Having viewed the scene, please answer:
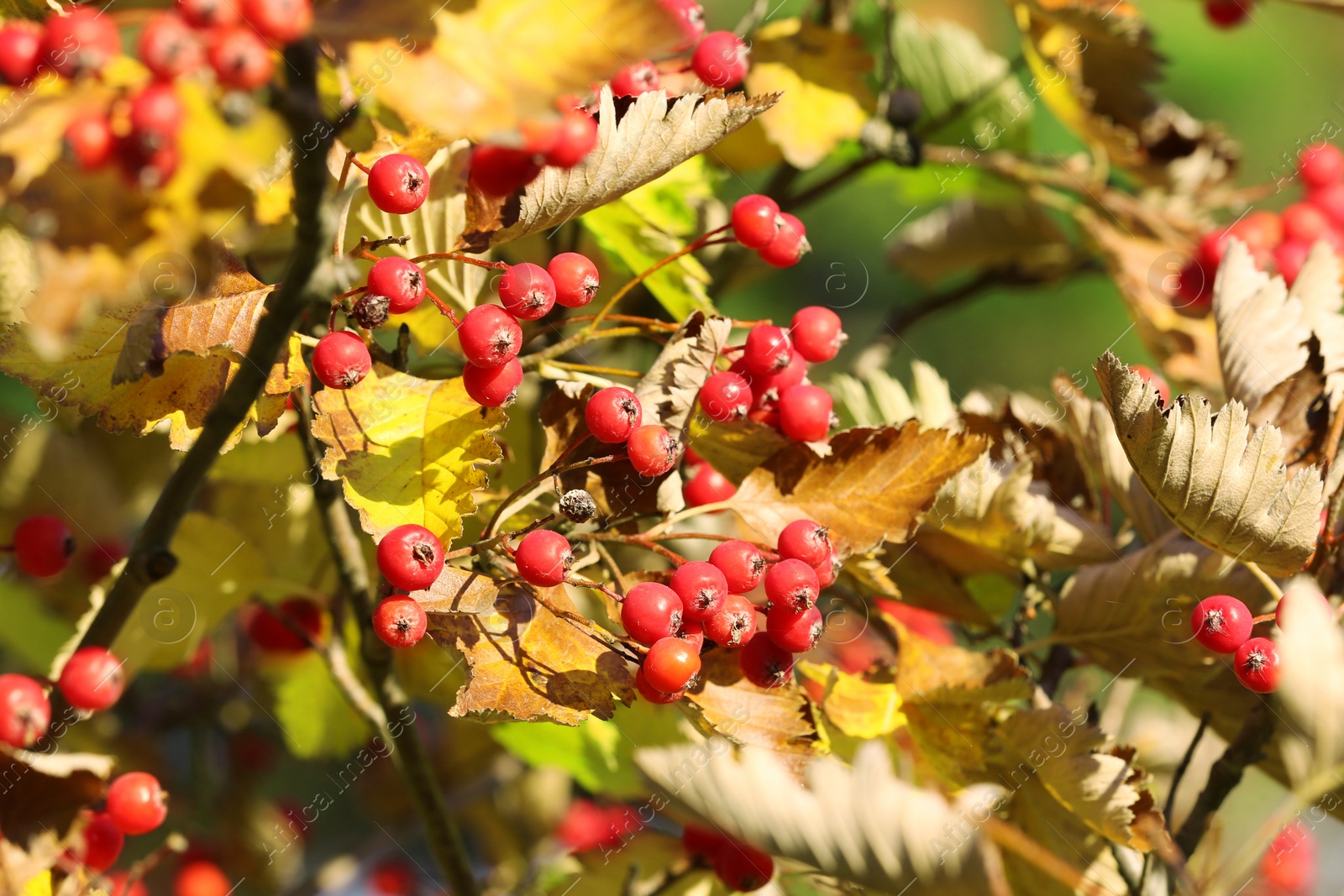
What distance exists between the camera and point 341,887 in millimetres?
1184

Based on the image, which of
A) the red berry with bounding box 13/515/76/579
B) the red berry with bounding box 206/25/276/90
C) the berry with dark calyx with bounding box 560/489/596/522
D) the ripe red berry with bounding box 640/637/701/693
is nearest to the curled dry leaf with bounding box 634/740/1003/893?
the ripe red berry with bounding box 640/637/701/693

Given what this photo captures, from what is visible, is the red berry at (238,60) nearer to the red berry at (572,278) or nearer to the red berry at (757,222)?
the red berry at (572,278)

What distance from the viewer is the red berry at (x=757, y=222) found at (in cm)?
70

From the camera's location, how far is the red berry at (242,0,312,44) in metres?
0.37

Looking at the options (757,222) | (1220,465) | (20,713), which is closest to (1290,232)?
(1220,465)

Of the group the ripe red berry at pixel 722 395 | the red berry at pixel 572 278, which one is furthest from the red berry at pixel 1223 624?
the red berry at pixel 572 278

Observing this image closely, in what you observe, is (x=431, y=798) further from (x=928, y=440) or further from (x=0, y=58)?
(x=0, y=58)

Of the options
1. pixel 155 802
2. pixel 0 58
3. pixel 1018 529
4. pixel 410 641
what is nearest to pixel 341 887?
pixel 155 802

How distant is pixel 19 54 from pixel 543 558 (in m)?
0.33

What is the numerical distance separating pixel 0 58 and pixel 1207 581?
77 cm

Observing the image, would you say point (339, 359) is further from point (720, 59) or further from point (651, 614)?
point (720, 59)

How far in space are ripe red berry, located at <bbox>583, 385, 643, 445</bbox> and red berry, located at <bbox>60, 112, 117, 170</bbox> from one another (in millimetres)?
291

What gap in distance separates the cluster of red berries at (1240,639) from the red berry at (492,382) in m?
0.45

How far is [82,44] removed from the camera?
395 mm
